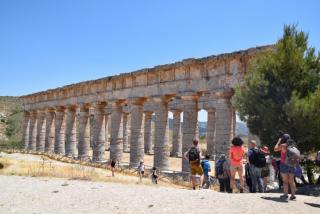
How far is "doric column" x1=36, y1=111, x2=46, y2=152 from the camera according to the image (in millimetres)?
43406

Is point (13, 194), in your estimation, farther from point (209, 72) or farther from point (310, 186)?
point (209, 72)

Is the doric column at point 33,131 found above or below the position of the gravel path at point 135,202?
above

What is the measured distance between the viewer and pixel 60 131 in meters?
39.2

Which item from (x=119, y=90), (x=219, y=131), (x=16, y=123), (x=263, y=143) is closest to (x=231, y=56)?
(x=219, y=131)

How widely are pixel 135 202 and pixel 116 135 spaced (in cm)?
1964

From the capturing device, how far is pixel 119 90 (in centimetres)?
2942

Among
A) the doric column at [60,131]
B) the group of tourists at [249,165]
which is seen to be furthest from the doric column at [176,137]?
the group of tourists at [249,165]

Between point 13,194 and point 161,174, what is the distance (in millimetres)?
12891

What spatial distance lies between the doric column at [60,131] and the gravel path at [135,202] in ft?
90.1

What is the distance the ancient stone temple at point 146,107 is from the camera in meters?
20.7

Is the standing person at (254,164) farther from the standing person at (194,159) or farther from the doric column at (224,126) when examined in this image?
the doric column at (224,126)

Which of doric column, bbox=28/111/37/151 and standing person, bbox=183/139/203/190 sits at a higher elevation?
doric column, bbox=28/111/37/151

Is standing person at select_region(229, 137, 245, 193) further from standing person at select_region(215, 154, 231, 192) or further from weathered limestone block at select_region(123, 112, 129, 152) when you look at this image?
weathered limestone block at select_region(123, 112, 129, 152)

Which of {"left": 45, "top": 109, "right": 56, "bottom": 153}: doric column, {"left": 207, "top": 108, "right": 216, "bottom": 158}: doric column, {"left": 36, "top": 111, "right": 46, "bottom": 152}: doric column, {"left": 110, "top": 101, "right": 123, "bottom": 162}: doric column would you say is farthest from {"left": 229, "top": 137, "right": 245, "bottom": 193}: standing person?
{"left": 36, "top": 111, "right": 46, "bottom": 152}: doric column
